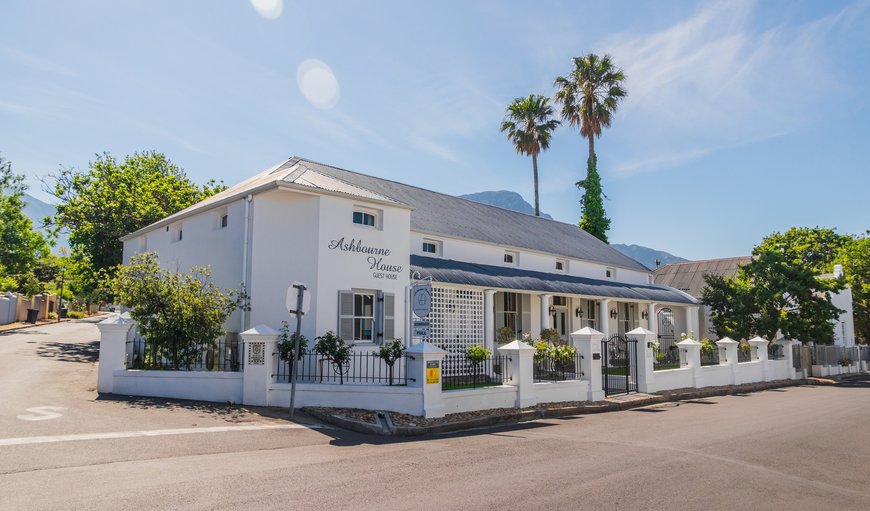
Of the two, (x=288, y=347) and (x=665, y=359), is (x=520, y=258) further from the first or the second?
(x=288, y=347)

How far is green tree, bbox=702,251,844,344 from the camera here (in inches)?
1005

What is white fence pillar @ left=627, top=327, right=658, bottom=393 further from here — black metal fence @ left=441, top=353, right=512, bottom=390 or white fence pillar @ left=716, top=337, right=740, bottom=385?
white fence pillar @ left=716, top=337, right=740, bottom=385

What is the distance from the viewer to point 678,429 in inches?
445

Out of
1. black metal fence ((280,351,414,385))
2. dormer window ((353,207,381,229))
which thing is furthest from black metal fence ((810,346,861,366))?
dormer window ((353,207,381,229))

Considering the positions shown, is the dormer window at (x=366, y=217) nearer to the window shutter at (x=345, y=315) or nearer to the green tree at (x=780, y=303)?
the window shutter at (x=345, y=315)

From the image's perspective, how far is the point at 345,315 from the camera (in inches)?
589

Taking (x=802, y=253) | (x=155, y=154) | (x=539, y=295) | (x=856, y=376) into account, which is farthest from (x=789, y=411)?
(x=155, y=154)

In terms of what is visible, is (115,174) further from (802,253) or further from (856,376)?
(802,253)

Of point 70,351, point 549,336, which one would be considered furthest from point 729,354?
point 70,351

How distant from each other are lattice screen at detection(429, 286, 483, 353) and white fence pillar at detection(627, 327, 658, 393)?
5121 mm

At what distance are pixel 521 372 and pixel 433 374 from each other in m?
2.55

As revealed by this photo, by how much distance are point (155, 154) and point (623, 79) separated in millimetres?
36117

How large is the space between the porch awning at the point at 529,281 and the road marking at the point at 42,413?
9937mm

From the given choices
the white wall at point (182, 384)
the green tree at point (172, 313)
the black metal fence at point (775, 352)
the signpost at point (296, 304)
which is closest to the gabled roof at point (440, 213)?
the green tree at point (172, 313)
